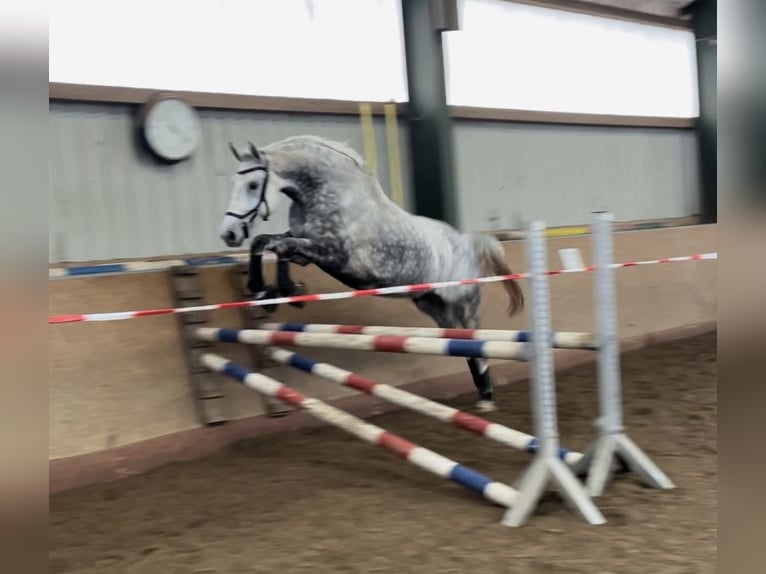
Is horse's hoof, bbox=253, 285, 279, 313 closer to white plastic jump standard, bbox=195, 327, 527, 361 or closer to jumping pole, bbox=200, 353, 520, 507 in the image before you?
white plastic jump standard, bbox=195, 327, 527, 361

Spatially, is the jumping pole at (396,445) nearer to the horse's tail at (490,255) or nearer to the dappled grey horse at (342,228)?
the dappled grey horse at (342,228)

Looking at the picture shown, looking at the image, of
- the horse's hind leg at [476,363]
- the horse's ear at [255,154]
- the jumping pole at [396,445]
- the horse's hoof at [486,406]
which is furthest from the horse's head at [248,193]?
the horse's hoof at [486,406]

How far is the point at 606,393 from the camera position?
6.38 ft

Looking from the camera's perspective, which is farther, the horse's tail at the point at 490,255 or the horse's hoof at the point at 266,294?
the horse's tail at the point at 490,255

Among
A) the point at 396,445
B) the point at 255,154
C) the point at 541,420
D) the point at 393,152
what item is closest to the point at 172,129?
the point at 255,154

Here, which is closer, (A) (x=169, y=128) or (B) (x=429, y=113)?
(A) (x=169, y=128)

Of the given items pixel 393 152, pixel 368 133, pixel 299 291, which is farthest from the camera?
pixel 393 152

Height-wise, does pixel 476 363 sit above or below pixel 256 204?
below

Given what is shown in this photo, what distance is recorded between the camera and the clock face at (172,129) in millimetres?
3289

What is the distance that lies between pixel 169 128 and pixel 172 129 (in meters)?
0.01

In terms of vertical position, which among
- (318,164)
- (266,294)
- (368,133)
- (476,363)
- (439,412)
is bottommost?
(476,363)

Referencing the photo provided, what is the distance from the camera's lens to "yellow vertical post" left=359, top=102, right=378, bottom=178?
13.5 ft

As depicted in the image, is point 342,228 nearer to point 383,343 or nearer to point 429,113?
point 383,343

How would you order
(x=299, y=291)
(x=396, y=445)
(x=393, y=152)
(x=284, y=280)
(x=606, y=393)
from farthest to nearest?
1. (x=393, y=152)
2. (x=299, y=291)
3. (x=284, y=280)
4. (x=396, y=445)
5. (x=606, y=393)
